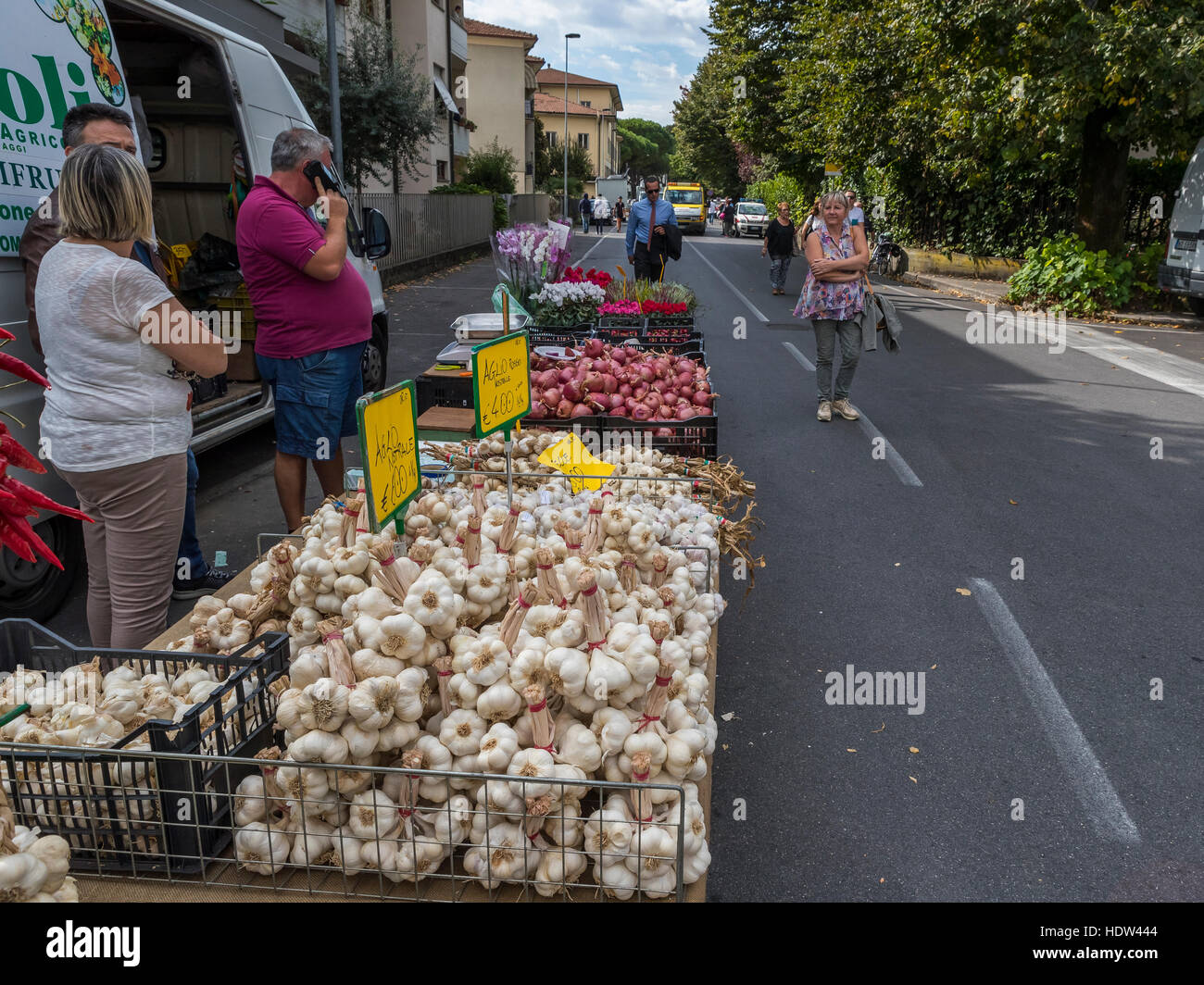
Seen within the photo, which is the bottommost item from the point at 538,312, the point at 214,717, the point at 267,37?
the point at 214,717

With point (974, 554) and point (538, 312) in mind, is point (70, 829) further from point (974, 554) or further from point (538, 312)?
point (538, 312)

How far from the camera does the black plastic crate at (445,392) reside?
5.79m

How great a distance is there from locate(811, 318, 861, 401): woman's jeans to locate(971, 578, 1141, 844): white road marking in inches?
152

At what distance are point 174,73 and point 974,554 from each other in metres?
7.02

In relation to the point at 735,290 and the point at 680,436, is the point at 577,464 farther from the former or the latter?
the point at 735,290

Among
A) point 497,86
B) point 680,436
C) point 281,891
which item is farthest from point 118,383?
point 497,86

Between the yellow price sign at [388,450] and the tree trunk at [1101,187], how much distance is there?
17548mm

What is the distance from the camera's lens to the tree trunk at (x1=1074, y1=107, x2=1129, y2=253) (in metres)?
16.6

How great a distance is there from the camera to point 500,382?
3203 millimetres

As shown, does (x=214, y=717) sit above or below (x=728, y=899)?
above

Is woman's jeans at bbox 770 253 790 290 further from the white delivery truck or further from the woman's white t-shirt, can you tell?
the woman's white t-shirt

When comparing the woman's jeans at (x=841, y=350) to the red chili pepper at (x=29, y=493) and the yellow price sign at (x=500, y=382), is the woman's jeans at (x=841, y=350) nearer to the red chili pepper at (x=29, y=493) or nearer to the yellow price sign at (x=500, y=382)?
the yellow price sign at (x=500, y=382)

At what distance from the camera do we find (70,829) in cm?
186

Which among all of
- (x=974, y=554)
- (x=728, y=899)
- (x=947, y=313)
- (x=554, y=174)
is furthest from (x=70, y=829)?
(x=554, y=174)
